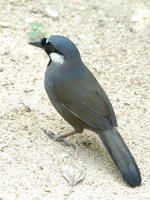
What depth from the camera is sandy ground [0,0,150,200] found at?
14.7ft

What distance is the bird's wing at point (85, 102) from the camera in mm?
4984

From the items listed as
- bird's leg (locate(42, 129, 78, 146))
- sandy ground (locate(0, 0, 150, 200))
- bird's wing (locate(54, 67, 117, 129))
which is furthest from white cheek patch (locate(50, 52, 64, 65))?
bird's leg (locate(42, 129, 78, 146))

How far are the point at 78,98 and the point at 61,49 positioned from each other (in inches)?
22.5

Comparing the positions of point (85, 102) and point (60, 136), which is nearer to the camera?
point (85, 102)

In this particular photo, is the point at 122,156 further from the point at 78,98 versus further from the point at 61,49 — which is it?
the point at 61,49

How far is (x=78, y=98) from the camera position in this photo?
5.04 meters

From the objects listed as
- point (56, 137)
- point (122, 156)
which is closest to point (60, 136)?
point (56, 137)

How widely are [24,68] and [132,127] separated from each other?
1587 mm

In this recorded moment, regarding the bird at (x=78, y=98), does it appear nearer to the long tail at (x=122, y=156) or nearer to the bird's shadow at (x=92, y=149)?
the long tail at (x=122, y=156)

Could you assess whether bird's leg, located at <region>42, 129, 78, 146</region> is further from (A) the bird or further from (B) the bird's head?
(B) the bird's head

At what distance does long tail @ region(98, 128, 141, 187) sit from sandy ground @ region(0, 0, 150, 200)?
9cm

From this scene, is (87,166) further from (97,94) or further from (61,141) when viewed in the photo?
(97,94)

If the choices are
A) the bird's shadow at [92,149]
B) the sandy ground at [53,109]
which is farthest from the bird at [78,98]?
the sandy ground at [53,109]

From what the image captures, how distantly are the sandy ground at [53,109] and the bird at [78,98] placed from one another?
0.85 ft
